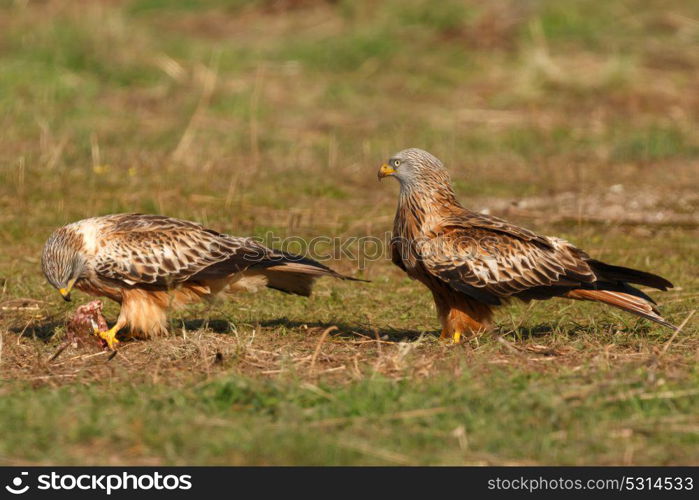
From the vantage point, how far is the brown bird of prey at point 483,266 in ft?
23.2

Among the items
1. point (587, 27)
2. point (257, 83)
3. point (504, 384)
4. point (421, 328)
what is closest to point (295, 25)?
point (257, 83)

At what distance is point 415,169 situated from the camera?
7.54m

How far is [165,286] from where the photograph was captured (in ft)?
25.2

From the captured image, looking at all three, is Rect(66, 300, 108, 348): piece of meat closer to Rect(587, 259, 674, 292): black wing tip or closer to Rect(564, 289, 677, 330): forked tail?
Rect(564, 289, 677, 330): forked tail

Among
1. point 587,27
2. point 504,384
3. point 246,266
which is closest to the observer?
point 504,384

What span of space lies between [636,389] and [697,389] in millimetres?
317

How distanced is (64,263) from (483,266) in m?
2.89

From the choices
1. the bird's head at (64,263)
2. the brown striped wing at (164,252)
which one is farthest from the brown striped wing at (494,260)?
the bird's head at (64,263)

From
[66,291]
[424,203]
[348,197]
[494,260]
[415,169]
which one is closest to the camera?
[494,260]

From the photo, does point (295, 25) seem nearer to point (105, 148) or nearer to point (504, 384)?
point (105, 148)

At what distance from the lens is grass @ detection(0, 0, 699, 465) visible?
5238 millimetres

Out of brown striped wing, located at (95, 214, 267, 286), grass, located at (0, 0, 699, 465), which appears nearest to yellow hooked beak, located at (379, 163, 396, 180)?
brown striped wing, located at (95, 214, 267, 286)

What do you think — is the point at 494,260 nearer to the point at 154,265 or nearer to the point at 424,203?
the point at 424,203

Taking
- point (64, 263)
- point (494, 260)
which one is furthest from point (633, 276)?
point (64, 263)
